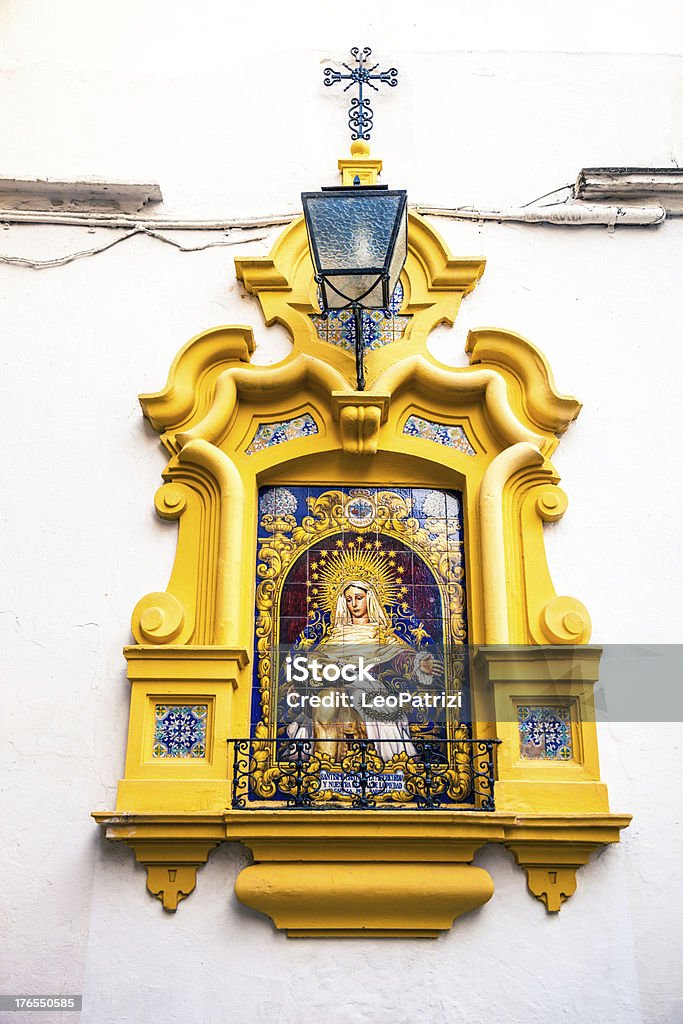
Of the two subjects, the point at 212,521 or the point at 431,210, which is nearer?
the point at 212,521

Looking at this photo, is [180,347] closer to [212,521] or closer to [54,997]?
[212,521]

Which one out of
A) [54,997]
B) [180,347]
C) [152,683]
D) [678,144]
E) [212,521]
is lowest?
[54,997]

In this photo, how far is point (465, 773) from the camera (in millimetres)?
5488

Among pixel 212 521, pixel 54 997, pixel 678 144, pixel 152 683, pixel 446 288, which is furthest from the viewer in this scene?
pixel 678 144

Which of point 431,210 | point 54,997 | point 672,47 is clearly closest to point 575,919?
point 54,997

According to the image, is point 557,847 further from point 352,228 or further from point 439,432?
point 352,228

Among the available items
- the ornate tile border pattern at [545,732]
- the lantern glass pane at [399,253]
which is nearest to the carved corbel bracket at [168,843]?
the ornate tile border pattern at [545,732]

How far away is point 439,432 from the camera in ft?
20.2

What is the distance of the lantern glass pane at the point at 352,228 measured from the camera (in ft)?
18.5

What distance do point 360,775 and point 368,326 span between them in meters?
2.25

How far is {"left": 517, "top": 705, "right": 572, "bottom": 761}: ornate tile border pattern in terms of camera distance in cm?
546

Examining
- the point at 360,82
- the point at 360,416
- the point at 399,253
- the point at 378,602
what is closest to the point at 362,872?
the point at 378,602

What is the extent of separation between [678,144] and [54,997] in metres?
5.32

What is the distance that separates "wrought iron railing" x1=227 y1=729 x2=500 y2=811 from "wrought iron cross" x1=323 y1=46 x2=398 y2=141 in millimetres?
3313
